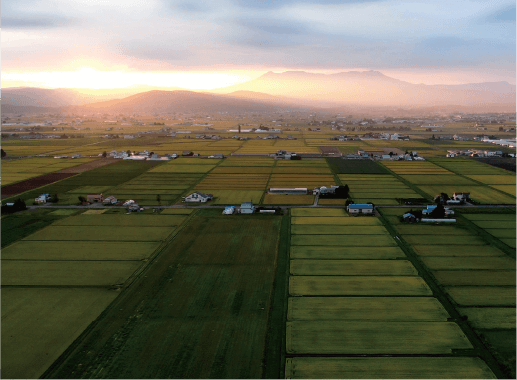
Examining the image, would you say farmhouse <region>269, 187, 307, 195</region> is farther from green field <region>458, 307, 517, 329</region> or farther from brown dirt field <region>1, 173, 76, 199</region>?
brown dirt field <region>1, 173, 76, 199</region>

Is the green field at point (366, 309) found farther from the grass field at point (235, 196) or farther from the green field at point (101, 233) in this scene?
the grass field at point (235, 196)

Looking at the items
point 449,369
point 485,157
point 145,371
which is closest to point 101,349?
point 145,371

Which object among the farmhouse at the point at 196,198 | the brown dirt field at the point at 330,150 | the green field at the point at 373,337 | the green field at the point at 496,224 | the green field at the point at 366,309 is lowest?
the green field at the point at 373,337

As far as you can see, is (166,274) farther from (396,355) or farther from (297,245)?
(396,355)

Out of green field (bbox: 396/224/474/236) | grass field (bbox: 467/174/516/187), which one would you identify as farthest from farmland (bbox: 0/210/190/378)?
grass field (bbox: 467/174/516/187)

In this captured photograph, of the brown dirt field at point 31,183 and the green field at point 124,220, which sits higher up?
the brown dirt field at point 31,183

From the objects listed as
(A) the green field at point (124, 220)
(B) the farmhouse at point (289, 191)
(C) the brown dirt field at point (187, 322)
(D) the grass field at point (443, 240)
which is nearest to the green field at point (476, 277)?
(D) the grass field at point (443, 240)

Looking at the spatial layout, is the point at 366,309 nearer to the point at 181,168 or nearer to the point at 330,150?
the point at 181,168
